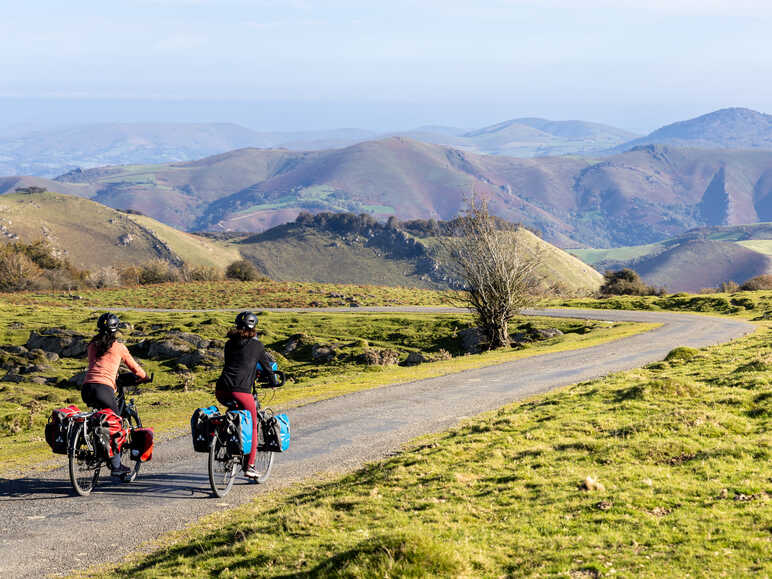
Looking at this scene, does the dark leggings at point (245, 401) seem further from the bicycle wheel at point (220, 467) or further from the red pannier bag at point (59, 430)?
the red pannier bag at point (59, 430)

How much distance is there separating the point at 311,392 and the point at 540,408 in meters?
9.22

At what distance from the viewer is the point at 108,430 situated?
11352mm

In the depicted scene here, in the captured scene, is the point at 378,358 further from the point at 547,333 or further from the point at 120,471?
the point at 120,471

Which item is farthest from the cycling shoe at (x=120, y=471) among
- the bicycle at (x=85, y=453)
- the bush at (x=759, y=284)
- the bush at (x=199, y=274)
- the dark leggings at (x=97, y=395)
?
the bush at (x=199, y=274)

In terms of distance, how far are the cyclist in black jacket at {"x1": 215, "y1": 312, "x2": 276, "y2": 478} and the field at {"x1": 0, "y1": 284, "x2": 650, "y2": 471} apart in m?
5.57

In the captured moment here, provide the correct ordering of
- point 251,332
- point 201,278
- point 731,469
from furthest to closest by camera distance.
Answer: point 201,278
point 251,332
point 731,469

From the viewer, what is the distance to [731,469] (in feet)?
35.3

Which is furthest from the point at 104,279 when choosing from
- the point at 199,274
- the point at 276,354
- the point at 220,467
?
the point at 220,467

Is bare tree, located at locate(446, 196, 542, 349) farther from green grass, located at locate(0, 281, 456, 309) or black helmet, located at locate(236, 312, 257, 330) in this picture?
green grass, located at locate(0, 281, 456, 309)

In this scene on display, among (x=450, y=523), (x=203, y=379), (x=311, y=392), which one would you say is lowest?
(x=203, y=379)

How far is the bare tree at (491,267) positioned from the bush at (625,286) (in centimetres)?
4949

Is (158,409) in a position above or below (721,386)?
below

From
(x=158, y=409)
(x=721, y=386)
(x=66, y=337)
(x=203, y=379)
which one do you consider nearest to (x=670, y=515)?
(x=721, y=386)

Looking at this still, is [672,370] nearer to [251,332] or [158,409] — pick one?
[251,332]
